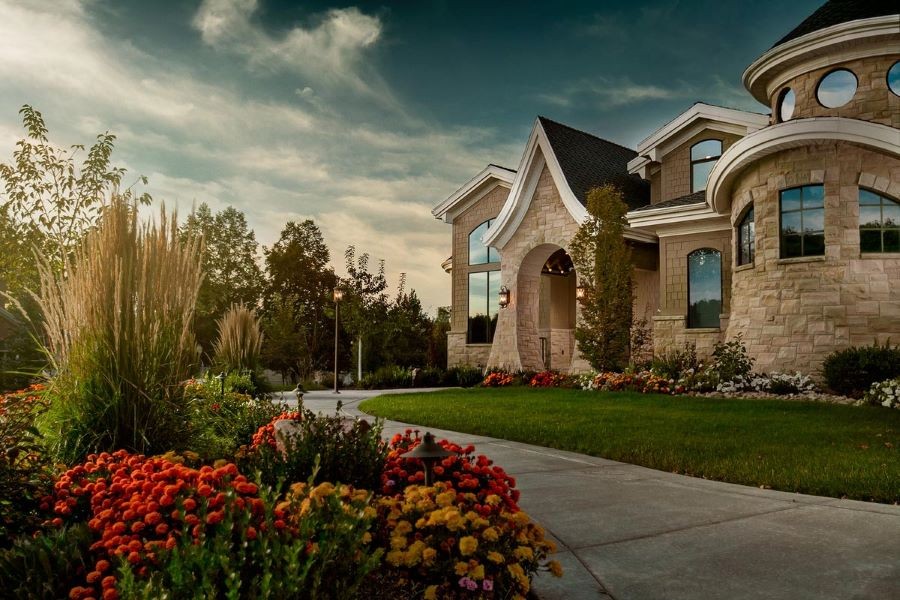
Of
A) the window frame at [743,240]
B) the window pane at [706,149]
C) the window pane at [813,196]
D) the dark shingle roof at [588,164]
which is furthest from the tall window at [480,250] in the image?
the window pane at [813,196]

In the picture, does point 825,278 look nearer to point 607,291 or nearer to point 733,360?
point 733,360

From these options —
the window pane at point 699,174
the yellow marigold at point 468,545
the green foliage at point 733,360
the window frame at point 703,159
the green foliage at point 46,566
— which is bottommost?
the green foliage at point 46,566

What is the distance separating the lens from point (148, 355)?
4.86m

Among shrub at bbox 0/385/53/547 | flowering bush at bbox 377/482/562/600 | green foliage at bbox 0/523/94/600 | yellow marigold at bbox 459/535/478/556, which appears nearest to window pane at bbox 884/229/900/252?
flowering bush at bbox 377/482/562/600

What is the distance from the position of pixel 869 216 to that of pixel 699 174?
6370 mm

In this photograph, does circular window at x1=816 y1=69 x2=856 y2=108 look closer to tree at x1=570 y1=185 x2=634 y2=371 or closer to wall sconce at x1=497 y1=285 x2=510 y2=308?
tree at x1=570 y1=185 x2=634 y2=371

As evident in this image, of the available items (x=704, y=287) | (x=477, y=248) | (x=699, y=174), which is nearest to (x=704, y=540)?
(x=704, y=287)

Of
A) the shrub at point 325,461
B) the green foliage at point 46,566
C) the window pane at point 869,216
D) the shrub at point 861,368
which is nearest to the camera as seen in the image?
the green foliage at point 46,566

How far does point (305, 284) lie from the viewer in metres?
36.6

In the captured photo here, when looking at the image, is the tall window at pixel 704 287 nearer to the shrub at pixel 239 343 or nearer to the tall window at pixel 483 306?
the tall window at pixel 483 306

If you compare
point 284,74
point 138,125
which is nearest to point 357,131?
point 284,74

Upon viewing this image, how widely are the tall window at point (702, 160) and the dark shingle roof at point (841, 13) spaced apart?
376 cm

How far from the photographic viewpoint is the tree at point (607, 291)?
17.5m

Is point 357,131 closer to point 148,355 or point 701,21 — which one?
point 701,21
